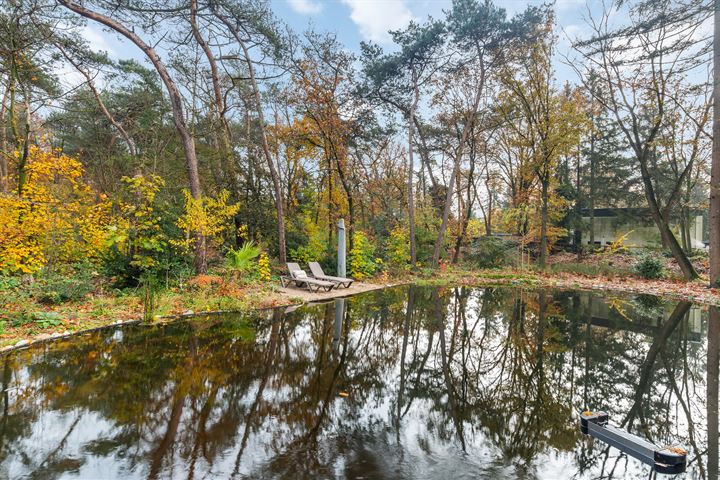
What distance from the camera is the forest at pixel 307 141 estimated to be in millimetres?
8438

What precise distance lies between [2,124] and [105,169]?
542cm

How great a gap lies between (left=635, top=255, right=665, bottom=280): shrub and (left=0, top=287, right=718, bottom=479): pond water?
29.7ft

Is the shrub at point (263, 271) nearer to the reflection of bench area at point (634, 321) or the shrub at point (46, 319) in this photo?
the shrub at point (46, 319)

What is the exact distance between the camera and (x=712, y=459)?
8.84 feet

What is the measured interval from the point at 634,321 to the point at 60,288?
1163 cm

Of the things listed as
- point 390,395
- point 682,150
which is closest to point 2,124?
point 390,395

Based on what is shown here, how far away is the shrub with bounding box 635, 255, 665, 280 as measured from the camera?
46.6ft

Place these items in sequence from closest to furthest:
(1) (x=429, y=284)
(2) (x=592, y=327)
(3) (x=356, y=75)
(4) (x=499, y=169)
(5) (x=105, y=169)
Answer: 1. (2) (x=592, y=327)
2. (1) (x=429, y=284)
3. (3) (x=356, y=75)
4. (5) (x=105, y=169)
5. (4) (x=499, y=169)

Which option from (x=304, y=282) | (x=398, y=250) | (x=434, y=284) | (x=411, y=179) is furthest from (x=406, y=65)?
(x=304, y=282)

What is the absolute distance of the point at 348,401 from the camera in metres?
3.69

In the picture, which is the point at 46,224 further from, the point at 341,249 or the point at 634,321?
the point at 634,321

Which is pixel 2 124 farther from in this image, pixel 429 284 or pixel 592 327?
pixel 592 327

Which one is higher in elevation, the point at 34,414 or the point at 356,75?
the point at 356,75

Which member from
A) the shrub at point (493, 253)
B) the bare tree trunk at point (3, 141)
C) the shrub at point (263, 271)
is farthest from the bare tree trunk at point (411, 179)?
the bare tree trunk at point (3, 141)
